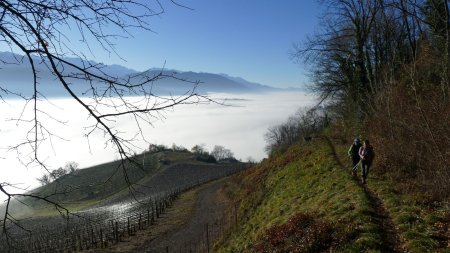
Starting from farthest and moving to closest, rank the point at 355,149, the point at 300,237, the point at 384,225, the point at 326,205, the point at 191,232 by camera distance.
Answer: the point at 191,232, the point at 355,149, the point at 326,205, the point at 300,237, the point at 384,225

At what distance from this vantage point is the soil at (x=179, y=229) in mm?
32562

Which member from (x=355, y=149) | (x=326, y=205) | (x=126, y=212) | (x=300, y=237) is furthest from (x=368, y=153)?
(x=126, y=212)

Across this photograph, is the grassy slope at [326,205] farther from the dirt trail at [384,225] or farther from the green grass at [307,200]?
the dirt trail at [384,225]

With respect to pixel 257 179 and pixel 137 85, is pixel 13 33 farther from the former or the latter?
pixel 257 179

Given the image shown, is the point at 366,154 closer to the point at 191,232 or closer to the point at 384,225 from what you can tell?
the point at 384,225

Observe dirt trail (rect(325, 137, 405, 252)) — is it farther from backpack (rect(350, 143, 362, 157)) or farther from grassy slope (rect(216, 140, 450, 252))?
backpack (rect(350, 143, 362, 157))

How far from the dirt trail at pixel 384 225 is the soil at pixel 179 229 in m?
13.2

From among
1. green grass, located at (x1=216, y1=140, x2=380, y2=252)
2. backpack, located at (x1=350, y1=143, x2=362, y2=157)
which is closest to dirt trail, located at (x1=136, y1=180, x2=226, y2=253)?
green grass, located at (x1=216, y1=140, x2=380, y2=252)

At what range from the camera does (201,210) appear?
46250 millimetres

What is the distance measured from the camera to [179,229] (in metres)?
38.7

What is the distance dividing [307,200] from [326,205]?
15.2 feet

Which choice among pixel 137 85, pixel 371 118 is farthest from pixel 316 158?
pixel 137 85

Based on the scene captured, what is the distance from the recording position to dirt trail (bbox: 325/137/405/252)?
1180cm

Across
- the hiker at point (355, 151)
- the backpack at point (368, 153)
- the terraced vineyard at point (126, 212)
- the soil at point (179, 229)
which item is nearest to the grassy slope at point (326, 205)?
the hiker at point (355, 151)
